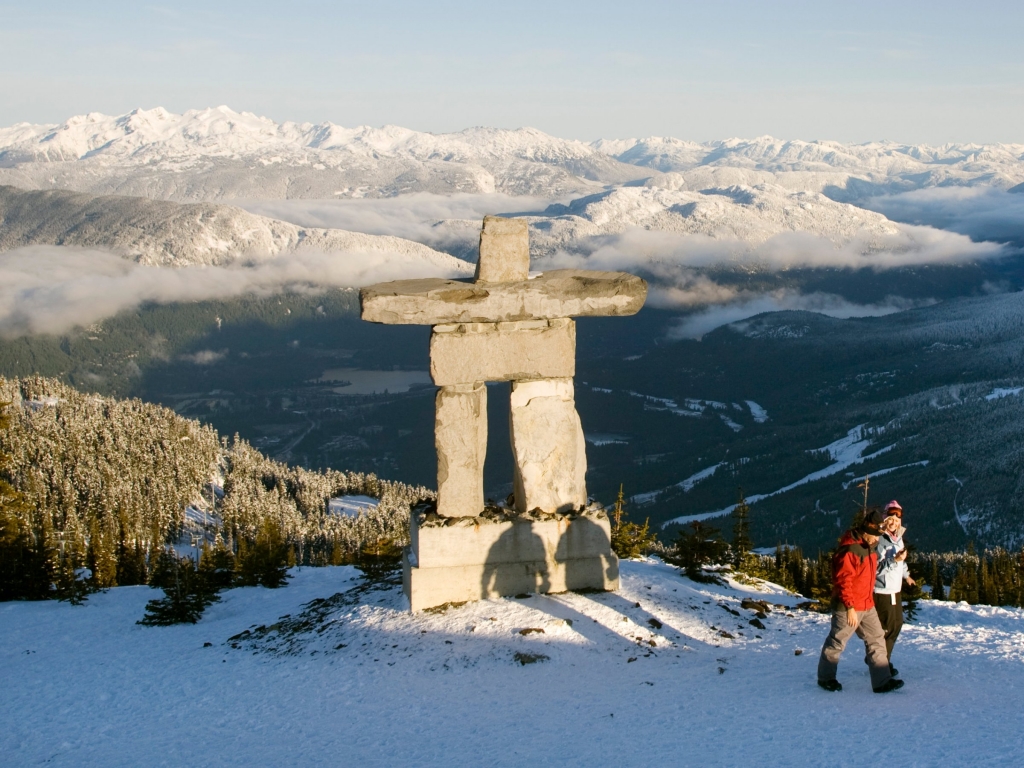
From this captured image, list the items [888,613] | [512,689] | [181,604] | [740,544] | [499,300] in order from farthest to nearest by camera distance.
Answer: [740,544], [181,604], [499,300], [512,689], [888,613]

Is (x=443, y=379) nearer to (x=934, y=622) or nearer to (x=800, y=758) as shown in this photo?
(x=800, y=758)

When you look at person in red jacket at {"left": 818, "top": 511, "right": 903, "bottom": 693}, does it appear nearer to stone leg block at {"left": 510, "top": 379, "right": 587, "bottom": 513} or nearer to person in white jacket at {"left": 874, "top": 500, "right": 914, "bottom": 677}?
person in white jacket at {"left": 874, "top": 500, "right": 914, "bottom": 677}

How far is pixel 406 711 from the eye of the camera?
1430cm

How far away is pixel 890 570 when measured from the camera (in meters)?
13.6

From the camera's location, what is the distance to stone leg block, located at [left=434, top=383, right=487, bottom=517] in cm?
1878

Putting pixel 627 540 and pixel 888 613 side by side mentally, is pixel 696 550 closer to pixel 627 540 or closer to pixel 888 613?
pixel 627 540

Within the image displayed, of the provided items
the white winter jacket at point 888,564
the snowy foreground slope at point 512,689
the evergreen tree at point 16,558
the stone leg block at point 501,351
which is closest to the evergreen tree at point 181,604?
the snowy foreground slope at point 512,689

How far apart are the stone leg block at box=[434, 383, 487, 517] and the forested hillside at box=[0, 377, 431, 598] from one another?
2348 inches

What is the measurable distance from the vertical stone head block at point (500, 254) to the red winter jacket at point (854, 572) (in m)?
8.83

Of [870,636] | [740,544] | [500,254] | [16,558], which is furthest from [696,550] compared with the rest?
[16,558]

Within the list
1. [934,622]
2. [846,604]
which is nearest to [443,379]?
[846,604]

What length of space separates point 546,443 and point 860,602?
789 centimetres

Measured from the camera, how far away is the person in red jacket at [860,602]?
12992 mm

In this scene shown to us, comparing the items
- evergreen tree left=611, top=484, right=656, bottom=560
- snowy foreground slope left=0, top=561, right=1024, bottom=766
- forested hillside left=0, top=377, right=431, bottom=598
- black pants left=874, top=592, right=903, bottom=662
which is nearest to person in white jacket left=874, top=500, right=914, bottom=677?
black pants left=874, top=592, right=903, bottom=662
